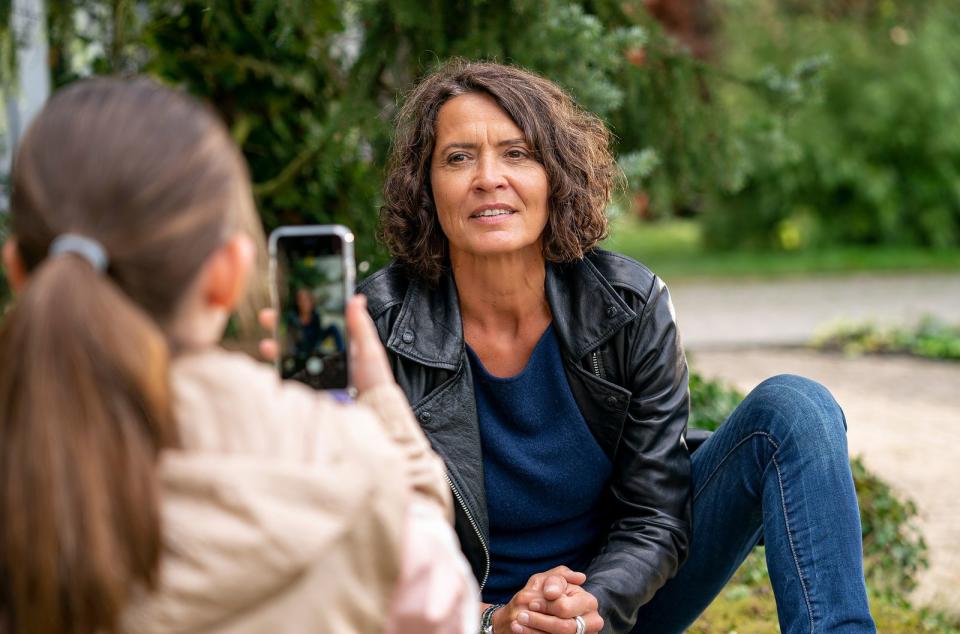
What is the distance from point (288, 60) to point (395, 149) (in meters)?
1.67

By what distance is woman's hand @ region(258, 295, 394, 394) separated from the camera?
157 cm

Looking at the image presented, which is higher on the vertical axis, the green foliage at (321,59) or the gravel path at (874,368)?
the green foliage at (321,59)

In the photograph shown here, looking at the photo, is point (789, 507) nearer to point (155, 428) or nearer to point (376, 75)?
point (155, 428)

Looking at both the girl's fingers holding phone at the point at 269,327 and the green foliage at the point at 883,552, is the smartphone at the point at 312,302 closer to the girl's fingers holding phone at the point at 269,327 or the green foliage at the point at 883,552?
the girl's fingers holding phone at the point at 269,327

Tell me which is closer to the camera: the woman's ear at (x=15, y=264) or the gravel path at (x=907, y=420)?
the woman's ear at (x=15, y=264)

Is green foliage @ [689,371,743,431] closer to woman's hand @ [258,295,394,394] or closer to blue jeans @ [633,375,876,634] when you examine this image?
blue jeans @ [633,375,876,634]

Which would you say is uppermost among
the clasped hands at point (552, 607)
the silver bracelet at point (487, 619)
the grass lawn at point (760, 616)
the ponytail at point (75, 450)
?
the ponytail at point (75, 450)

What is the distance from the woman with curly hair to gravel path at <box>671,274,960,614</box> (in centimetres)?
165

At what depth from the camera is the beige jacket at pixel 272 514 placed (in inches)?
49.4

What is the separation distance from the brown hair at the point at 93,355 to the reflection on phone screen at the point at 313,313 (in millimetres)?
311

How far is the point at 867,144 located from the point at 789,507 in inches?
475

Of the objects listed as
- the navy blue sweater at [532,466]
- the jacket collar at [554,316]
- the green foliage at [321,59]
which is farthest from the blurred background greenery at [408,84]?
the navy blue sweater at [532,466]

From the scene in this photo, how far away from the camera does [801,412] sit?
2414 millimetres

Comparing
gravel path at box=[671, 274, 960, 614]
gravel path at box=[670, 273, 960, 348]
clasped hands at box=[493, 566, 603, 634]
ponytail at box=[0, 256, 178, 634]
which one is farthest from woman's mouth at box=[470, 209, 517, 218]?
gravel path at box=[670, 273, 960, 348]
